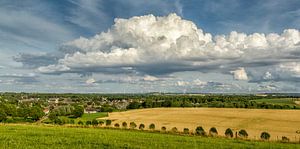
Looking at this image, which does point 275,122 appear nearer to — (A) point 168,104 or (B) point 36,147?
(B) point 36,147

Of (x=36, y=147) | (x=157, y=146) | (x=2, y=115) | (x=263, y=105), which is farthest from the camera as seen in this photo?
(x=263, y=105)

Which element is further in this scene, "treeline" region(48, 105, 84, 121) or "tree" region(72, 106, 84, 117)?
"treeline" region(48, 105, 84, 121)

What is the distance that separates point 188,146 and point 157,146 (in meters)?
2.83

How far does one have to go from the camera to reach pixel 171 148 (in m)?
27.7

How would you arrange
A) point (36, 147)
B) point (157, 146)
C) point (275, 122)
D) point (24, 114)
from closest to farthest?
point (36, 147) → point (157, 146) → point (275, 122) → point (24, 114)

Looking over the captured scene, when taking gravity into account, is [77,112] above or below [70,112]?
above

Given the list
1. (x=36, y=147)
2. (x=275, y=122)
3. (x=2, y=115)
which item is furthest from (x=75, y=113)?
(x=36, y=147)

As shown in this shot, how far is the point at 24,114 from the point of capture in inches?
5064

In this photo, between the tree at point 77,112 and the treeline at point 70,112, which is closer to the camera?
the tree at point 77,112

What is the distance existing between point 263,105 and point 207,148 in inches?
5955

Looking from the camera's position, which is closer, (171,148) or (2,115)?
(171,148)

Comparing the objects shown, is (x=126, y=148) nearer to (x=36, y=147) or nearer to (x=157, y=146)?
(x=157, y=146)

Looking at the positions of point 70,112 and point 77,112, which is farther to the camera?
point 70,112

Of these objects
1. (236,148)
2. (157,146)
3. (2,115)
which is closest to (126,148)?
(157,146)
